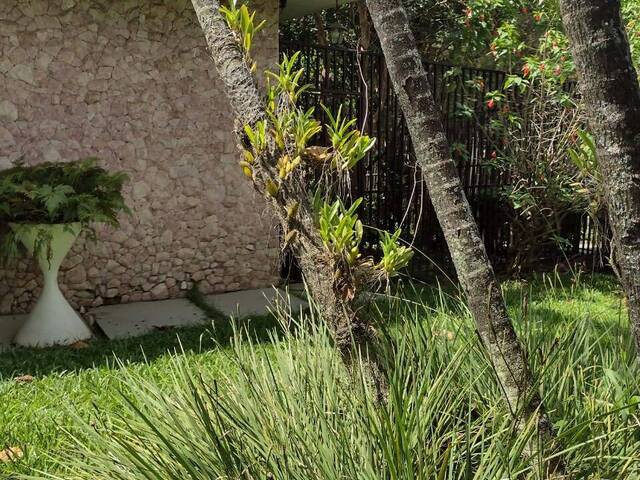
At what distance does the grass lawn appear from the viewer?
3.19 meters

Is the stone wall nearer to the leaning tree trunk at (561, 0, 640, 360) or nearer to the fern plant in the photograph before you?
the fern plant

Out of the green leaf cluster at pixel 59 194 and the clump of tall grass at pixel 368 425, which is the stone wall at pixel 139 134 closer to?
the green leaf cluster at pixel 59 194

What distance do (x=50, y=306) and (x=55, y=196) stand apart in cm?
85

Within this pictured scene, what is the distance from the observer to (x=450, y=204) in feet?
7.61

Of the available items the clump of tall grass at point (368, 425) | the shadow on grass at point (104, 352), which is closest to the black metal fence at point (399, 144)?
the shadow on grass at point (104, 352)

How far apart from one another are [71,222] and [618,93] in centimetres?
448

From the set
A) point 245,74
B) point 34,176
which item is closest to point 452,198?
point 245,74

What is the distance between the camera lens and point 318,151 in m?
2.58

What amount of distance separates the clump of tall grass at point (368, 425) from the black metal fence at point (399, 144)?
470 centimetres

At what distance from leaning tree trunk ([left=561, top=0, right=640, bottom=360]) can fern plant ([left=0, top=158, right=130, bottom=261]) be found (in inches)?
166

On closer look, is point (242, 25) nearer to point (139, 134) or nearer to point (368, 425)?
point (368, 425)

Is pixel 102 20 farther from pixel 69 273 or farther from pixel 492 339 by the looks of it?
pixel 492 339

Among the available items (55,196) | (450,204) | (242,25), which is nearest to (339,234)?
(450,204)

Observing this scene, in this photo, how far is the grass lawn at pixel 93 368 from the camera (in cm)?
319
